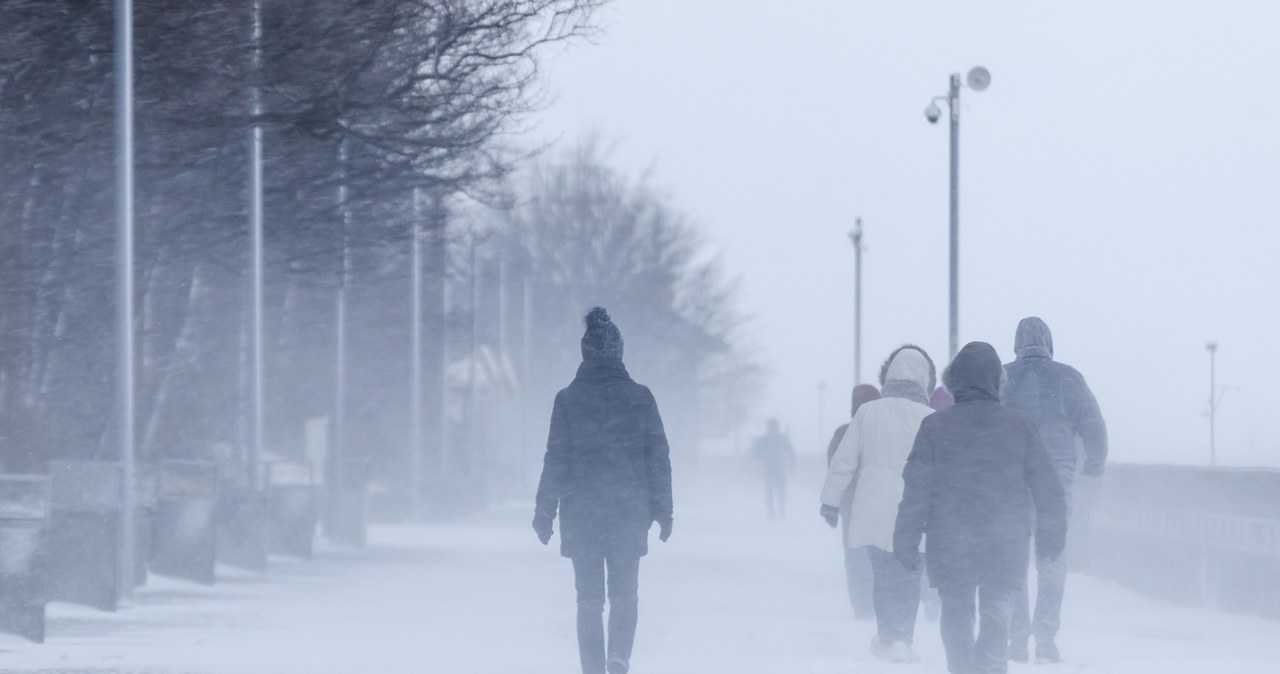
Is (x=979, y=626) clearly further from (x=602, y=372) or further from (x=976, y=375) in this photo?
(x=602, y=372)

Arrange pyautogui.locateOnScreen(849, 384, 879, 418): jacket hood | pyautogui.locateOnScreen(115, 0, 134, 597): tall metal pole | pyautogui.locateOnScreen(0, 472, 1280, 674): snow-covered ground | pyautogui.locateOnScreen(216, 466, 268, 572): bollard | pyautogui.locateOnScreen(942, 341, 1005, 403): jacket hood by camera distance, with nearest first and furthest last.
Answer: pyautogui.locateOnScreen(942, 341, 1005, 403): jacket hood → pyautogui.locateOnScreen(0, 472, 1280, 674): snow-covered ground → pyautogui.locateOnScreen(849, 384, 879, 418): jacket hood → pyautogui.locateOnScreen(115, 0, 134, 597): tall metal pole → pyautogui.locateOnScreen(216, 466, 268, 572): bollard

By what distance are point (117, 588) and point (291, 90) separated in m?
5.65

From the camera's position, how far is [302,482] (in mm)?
25203

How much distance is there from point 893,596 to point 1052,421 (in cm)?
134

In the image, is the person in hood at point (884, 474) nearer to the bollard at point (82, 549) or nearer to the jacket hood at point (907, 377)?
Result: the jacket hood at point (907, 377)

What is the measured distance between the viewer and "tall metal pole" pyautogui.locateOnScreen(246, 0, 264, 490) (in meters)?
19.4

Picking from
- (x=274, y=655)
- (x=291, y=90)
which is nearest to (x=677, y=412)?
(x=291, y=90)

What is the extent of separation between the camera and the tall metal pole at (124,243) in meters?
17.4

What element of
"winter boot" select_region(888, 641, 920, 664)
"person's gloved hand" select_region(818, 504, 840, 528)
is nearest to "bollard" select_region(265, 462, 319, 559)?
"winter boot" select_region(888, 641, 920, 664)

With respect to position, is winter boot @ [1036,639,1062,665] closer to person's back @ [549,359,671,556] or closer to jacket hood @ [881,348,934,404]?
jacket hood @ [881,348,934,404]

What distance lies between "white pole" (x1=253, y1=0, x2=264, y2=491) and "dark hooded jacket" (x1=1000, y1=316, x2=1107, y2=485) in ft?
30.7

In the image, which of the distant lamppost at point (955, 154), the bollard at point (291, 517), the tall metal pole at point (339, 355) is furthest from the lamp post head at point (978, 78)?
the bollard at point (291, 517)

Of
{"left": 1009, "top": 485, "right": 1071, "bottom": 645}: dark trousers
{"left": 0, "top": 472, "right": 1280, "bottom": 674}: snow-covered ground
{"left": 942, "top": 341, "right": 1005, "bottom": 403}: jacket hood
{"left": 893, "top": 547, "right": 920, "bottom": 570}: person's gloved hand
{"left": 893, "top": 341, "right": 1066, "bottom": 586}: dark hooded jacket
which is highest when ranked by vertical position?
{"left": 942, "top": 341, "right": 1005, "bottom": 403}: jacket hood

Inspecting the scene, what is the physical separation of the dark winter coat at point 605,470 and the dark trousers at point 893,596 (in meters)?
2.42
